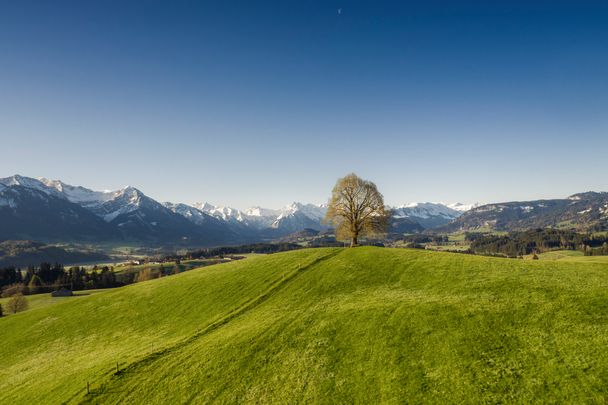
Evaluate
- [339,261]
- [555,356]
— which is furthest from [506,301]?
[339,261]

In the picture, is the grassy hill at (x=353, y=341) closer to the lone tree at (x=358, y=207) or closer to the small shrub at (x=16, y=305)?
the lone tree at (x=358, y=207)

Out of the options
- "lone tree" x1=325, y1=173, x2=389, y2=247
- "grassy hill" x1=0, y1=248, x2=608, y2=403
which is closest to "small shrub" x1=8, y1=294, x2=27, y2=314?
"grassy hill" x1=0, y1=248, x2=608, y2=403

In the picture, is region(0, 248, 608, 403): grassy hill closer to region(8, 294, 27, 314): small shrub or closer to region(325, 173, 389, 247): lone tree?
region(325, 173, 389, 247): lone tree

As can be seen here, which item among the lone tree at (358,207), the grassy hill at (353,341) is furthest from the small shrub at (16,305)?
the lone tree at (358,207)

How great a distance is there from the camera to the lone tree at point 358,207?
70062mm

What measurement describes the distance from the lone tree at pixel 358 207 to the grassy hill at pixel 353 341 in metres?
17.1

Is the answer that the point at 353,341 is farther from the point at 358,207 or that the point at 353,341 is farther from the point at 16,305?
the point at 16,305

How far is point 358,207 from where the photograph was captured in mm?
70750

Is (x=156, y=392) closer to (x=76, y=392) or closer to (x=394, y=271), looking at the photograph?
(x=76, y=392)

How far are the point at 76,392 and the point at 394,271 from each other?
3878 cm

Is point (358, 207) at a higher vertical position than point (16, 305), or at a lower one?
higher

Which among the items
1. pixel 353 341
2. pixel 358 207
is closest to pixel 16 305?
pixel 358 207

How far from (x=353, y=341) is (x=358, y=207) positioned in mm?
44438

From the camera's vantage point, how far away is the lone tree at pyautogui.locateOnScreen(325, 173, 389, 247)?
230 feet
